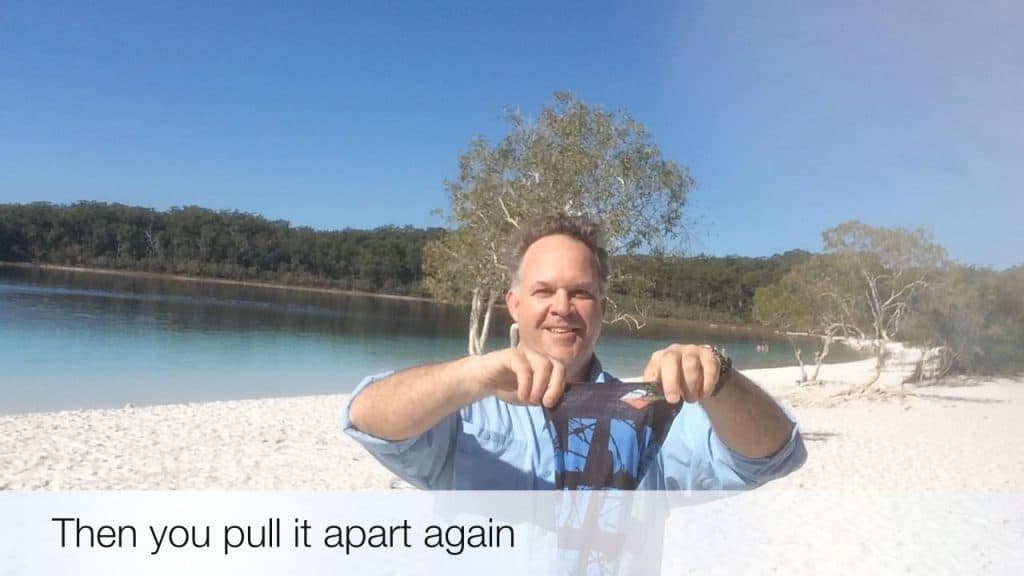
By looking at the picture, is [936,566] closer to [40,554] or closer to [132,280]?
[40,554]

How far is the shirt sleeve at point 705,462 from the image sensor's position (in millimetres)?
1245

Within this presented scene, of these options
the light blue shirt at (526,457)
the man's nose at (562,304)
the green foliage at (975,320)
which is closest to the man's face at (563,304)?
the man's nose at (562,304)

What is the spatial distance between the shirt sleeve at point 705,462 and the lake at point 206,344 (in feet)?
54.4

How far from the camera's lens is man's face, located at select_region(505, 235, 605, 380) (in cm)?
126

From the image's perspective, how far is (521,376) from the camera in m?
1.02

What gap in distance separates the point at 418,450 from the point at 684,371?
46cm

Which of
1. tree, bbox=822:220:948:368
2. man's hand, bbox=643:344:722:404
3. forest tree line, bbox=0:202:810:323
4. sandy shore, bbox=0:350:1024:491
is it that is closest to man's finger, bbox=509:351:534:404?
man's hand, bbox=643:344:722:404

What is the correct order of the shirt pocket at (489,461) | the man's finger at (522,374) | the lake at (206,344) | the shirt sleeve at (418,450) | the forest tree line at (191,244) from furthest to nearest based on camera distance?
1. the forest tree line at (191,244)
2. the lake at (206,344)
3. the shirt pocket at (489,461)
4. the shirt sleeve at (418,450)
5. the man's finger at (522,374)

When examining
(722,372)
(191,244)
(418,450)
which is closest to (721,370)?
(722,372)

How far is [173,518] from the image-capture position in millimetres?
5297

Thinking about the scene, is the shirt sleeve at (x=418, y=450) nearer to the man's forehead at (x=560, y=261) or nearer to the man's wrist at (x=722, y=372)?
the man's forehead at (x=560, y=261)

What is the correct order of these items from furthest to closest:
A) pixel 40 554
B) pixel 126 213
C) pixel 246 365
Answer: pixel 126 213, pixel 246 365, pixel 40 554

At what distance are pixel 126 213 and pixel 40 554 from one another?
277 feet

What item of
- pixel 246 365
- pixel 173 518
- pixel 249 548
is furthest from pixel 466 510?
pixel 246 365
